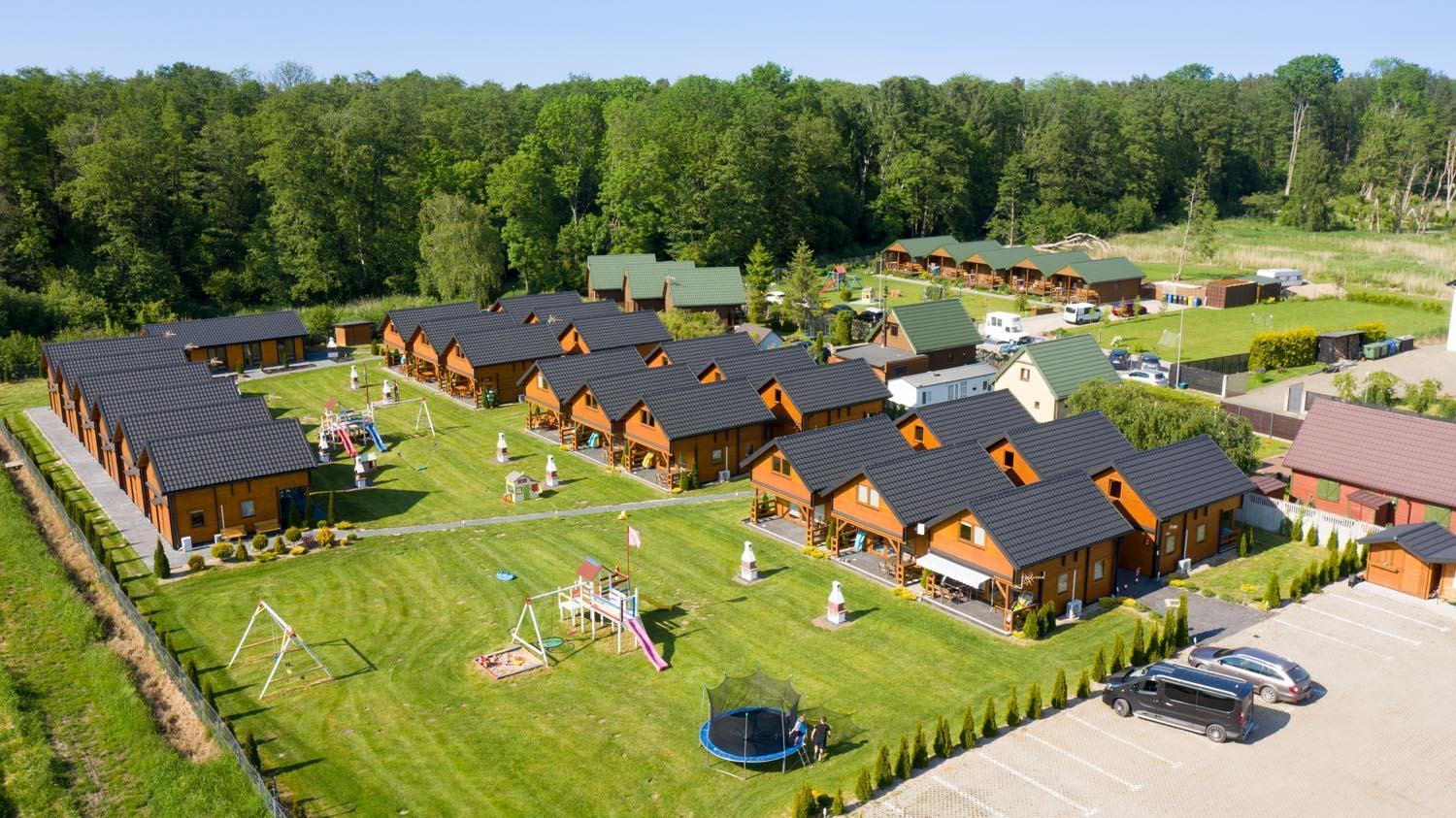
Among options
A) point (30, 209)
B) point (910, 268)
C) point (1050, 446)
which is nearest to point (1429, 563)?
point (1050, 446)

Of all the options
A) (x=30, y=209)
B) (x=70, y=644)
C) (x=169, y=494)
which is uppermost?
(x=30, y=209)

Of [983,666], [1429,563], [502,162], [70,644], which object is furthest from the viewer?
[502,162]

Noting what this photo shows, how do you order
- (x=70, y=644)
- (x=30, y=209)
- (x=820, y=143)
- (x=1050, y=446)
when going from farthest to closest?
1. (x=820, y=143)
2. (x=30, y=209)
3. (x=1050, y=446)
4. (x=70, y=644)

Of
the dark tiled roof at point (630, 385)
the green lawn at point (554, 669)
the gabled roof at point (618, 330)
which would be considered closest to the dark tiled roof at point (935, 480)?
the green lawn at point (554, 669)

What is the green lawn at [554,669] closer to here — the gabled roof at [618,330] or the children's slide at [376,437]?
the children's slide at [376,437]

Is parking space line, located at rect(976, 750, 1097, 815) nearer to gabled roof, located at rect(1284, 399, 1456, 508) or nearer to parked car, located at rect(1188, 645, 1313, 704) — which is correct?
parked car, located at rect(1188, 645, 1313, 704)

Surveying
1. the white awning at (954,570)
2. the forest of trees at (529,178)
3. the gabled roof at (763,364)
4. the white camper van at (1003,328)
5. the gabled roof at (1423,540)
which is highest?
the forest of trees at (529,178)

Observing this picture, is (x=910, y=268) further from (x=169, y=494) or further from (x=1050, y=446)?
(x=169, y=494)

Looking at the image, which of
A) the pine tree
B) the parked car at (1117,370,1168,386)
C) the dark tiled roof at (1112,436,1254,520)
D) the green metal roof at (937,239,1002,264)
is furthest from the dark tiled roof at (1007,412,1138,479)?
the green metal roof at (937,239,1002,264)
